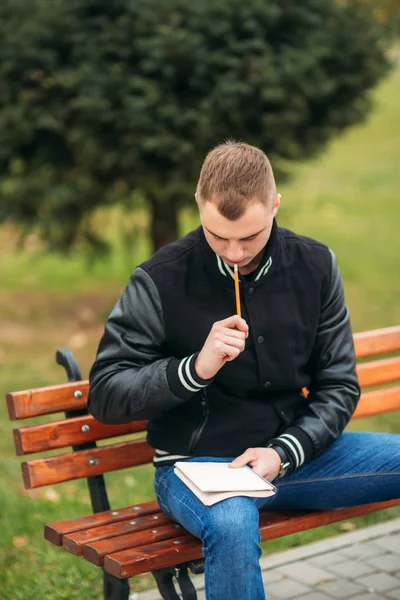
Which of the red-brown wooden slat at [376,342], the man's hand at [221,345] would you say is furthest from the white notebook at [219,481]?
the red-brown wooden slat at [376,342]

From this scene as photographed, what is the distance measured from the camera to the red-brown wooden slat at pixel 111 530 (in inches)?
134

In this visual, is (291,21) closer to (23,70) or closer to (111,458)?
(23,70)

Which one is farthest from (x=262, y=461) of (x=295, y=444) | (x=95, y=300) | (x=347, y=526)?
(x=95, y=300)

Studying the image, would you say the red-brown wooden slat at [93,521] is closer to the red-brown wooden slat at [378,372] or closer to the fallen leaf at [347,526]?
the red-brown wooden slat at [378,372]

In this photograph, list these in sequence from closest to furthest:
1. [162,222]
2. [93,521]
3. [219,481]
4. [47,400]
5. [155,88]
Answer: [219,481]
[93,521]
[47,400]
[155,88]
[162,222]

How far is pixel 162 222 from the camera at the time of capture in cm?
857

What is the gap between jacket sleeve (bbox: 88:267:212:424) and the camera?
3.31m

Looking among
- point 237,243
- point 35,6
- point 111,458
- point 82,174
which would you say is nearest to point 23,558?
point 111,458

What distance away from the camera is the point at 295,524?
3572mm

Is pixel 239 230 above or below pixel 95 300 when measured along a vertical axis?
above

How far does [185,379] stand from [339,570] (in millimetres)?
1478

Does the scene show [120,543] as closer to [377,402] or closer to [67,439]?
[67,439]

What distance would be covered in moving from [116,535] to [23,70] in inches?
191

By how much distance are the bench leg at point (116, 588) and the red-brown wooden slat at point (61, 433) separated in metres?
0.49
